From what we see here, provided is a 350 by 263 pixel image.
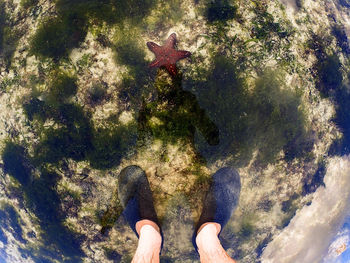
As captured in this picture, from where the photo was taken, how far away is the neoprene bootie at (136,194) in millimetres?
4004

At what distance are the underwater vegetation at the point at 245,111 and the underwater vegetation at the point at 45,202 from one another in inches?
121

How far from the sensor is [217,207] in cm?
396

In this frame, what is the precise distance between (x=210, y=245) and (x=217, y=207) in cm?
77

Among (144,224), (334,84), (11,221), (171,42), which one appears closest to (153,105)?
(171,42)

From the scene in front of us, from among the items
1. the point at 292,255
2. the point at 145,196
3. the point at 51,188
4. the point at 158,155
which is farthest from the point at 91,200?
the point at 292,255

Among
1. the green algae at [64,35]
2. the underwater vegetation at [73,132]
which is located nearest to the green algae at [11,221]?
the underwater vegetation at [73,132]

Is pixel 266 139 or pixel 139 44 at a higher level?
pixel 139 44

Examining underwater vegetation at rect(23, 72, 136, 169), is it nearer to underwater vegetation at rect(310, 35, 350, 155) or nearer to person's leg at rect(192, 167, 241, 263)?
person's leg at rect(192, 167, 241, 263)

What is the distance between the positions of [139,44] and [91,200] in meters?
3.04

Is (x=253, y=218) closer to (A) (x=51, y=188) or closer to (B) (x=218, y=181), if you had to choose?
(B) (x=218, y=181)

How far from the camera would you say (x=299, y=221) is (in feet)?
17.6

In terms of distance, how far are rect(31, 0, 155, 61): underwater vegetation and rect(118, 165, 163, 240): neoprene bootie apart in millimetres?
2386

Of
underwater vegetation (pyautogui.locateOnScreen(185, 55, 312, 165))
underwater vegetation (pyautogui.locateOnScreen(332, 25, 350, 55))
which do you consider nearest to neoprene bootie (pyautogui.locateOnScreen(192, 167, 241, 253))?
underwater vegetation (pyautogui.locateOnScreen(185, 55, 312, 165))

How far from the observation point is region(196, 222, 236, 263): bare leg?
9.87 ft
